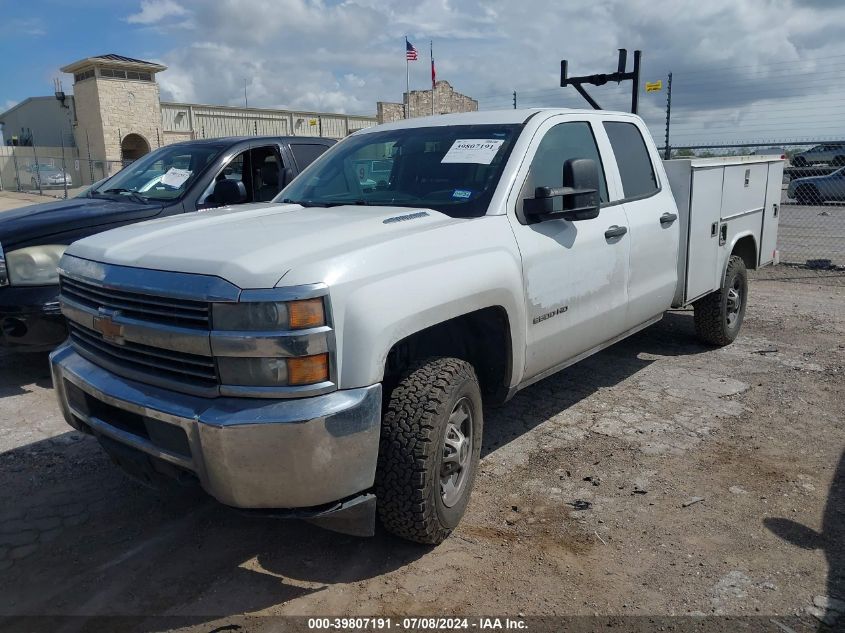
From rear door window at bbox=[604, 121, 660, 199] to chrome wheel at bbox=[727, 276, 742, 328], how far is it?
182 cm

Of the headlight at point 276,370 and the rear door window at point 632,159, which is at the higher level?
the rear door window at point 632,159

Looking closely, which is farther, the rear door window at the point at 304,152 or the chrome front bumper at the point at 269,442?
the rear door window at the point at 304,152

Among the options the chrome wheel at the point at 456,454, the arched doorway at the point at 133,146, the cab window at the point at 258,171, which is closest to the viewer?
the chrome wheel at the point at 456,454

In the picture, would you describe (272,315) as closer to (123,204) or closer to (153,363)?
(153,363)

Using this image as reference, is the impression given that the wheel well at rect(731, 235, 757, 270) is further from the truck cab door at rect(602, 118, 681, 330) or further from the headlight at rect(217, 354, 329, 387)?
the headlight at rect(217, 354, 329, 387)

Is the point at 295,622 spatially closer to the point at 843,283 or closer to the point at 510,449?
the point at 510,449

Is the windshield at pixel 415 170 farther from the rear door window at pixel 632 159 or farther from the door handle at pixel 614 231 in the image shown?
the rear door window at pixel 632 159

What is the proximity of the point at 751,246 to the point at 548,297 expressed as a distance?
3862 mm

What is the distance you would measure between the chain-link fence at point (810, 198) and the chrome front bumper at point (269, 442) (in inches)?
241

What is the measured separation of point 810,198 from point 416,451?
18.3 meters

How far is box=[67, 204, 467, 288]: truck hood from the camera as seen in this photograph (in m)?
2.59

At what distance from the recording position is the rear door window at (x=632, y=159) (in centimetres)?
459

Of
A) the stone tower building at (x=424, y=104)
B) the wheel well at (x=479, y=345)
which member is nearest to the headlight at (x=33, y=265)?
the wheel well at (x=479, y=345)

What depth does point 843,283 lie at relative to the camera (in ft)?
30.1
